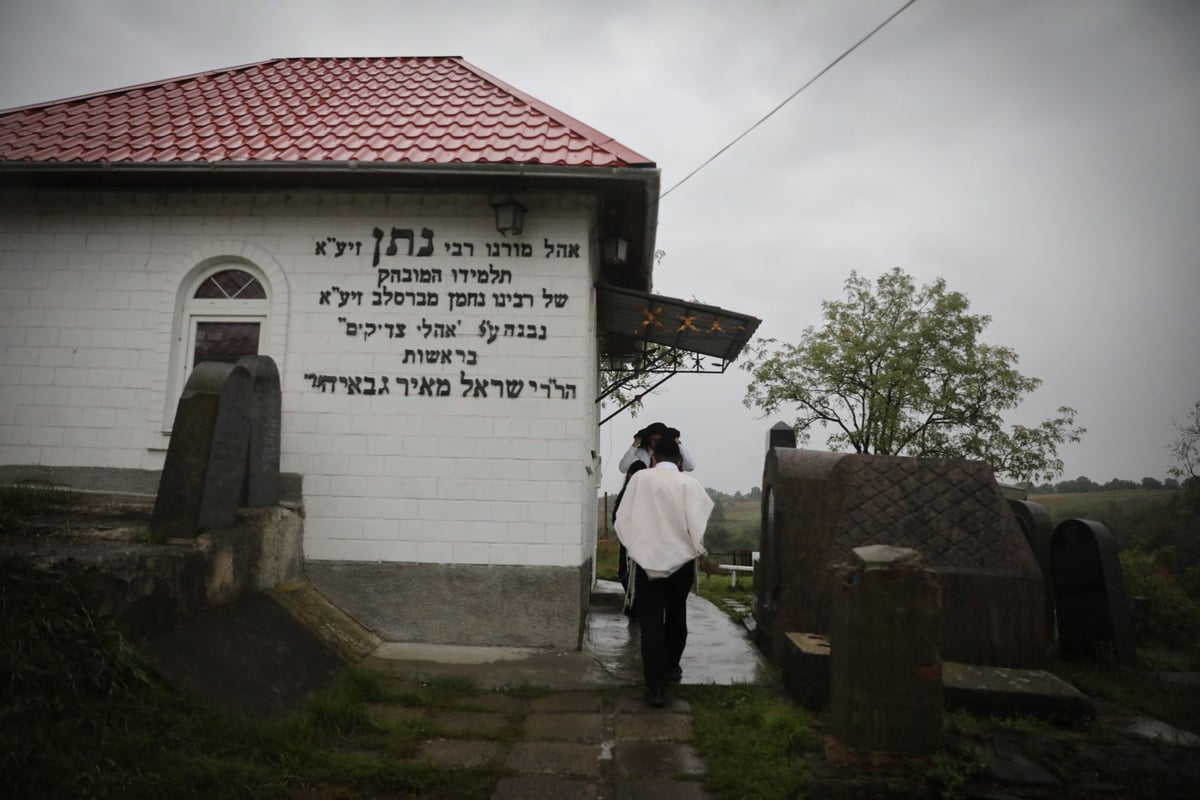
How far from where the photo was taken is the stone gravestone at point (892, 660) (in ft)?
10.6

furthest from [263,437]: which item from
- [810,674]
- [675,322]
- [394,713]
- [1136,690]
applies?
[1136,690]

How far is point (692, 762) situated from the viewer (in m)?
3.83

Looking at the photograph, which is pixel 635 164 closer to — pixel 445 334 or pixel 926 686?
pixel 445 334

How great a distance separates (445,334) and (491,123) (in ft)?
7.49

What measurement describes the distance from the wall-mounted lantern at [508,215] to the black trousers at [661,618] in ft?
10.6

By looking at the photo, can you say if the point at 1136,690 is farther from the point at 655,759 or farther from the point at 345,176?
the point at 345,176

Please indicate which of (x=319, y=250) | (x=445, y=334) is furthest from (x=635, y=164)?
(x=319, y=250)

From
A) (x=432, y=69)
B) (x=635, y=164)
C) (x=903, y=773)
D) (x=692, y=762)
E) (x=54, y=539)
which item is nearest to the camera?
(x=903, y=773)

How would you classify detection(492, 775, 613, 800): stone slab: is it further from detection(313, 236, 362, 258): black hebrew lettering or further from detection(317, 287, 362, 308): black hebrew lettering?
detection(313, 236, 362, 258): black hebrew lettering

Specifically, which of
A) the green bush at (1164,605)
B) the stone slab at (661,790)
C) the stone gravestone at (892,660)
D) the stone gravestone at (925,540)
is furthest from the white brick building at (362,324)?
the green bush at (1164,605)

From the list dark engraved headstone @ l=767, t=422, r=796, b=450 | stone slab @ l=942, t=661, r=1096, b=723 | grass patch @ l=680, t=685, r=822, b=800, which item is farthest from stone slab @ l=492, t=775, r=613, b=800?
dark engraved headstone @ l=767, t=422, r=796, b=450

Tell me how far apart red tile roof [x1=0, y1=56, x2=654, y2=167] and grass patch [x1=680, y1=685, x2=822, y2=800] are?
4328 millimetres

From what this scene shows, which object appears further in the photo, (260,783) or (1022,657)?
(1022,657)

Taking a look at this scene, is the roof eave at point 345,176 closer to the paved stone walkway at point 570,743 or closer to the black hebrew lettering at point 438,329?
the black hebrew lettering at point 438,329
